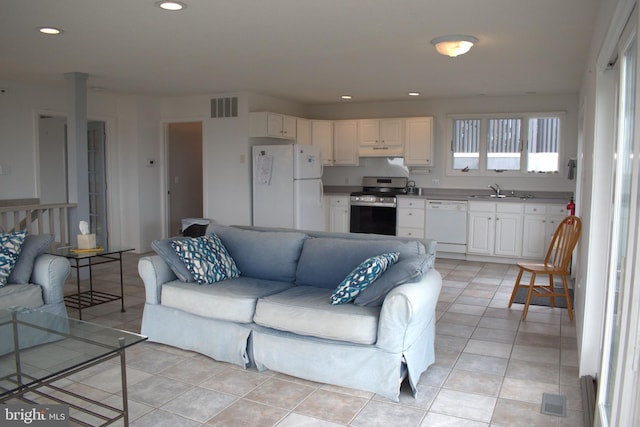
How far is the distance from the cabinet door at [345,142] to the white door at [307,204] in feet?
2.96

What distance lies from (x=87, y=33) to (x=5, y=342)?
251 centimetres

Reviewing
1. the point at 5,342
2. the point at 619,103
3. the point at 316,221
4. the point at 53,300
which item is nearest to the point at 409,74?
the point at 316,221

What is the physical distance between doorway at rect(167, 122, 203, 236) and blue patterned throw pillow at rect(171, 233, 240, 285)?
14.4 ft

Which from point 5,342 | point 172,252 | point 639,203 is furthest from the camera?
point 172,252

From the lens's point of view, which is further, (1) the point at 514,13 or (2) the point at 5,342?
(1) the point at 514,13

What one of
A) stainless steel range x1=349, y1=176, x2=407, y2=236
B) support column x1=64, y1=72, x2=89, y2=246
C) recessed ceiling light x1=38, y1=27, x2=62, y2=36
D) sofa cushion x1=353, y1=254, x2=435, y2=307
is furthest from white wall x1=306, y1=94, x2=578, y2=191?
recessed ceiling light x1=38, y1=27, x2=62, y2=36

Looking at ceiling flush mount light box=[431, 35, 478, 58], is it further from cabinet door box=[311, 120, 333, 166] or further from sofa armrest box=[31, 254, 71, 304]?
cabinet door box=[311, 120, 333, 166]

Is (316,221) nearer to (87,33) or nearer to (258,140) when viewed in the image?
(258,140)

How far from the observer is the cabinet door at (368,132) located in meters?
7.90

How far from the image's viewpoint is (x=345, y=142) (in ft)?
26.8

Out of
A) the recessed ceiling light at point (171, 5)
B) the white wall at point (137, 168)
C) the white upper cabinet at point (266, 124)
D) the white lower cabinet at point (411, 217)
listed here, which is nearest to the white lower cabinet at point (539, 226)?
the white lower cabinet at point (411, 217)

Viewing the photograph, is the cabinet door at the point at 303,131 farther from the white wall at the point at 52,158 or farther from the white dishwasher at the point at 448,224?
the white wall at the point at 52,158

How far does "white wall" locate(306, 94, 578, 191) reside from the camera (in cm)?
716

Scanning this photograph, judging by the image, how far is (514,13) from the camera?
3396 mm
